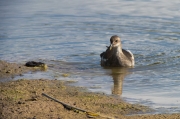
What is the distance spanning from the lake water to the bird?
0.85 feet

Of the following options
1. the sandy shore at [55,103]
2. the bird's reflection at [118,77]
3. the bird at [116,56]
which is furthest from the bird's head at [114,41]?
the sandy shore at [55,103]

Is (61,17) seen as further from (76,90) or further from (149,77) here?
(76,90)

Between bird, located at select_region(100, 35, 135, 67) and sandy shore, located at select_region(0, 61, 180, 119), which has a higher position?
sandy shore, located at select_region(0, 61, 180, 119)

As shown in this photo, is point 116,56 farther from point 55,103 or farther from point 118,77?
point 55,103

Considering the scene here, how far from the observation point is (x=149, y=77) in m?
12.6

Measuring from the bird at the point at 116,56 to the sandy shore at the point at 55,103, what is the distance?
3104 mm

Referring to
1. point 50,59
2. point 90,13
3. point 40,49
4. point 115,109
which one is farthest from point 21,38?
point 115,109

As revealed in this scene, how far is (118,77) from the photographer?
12969 mm

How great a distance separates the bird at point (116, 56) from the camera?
572 inches

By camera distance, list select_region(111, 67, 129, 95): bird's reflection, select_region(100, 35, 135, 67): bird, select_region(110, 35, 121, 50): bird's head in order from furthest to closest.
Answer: select_region(110, 35, 121, 50): bird's head, select_region(100, 35, 135, 67): bird, select_region(111, 67, 129, 95): bird's reflection

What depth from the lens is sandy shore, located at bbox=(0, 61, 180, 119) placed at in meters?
8.62

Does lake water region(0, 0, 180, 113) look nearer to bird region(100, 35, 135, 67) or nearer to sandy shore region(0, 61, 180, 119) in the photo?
bird region(100, 35, 135, 67)

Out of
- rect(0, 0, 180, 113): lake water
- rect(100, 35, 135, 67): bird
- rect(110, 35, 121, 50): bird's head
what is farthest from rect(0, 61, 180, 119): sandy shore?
rect(110, 35, 121, 50): bird's head

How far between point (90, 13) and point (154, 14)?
99.0 inches
